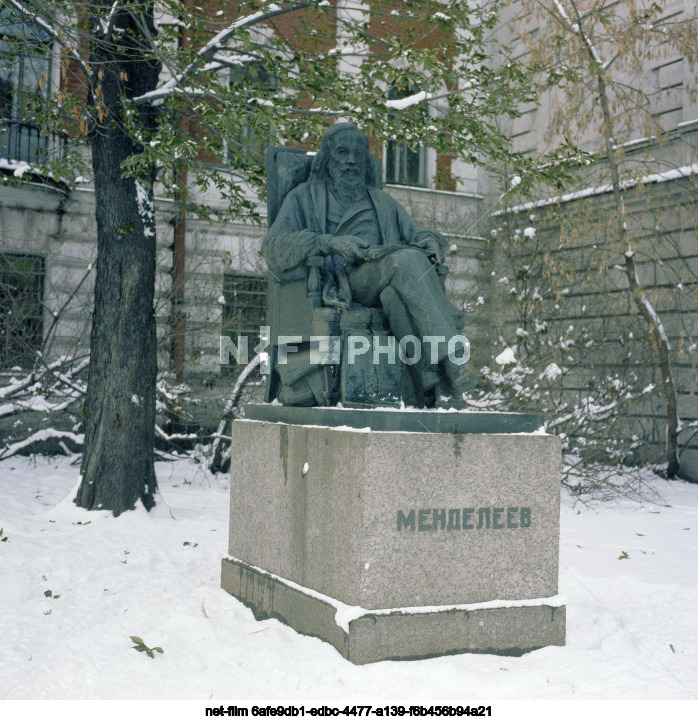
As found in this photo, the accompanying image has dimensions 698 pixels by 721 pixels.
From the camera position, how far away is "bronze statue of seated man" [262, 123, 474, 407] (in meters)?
4.83

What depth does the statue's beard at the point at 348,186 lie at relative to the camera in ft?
18.3

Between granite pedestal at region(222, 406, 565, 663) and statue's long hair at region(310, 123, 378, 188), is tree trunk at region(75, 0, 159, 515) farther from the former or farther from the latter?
granite pedestal at region(222, 406, 565, 663)

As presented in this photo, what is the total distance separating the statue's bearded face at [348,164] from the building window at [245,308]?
7.72 metres

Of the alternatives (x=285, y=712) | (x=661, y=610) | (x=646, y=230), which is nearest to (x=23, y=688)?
(x=285, y=712)

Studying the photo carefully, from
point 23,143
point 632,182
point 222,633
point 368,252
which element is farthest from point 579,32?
point 222,633

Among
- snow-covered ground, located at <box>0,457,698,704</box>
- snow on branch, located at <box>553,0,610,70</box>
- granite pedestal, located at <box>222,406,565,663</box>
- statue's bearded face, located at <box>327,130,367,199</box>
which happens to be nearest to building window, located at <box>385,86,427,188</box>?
snow on branch, located at <box>553,0,610,70</box>

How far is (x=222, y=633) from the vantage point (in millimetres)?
4570

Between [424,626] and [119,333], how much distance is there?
5.20 meters

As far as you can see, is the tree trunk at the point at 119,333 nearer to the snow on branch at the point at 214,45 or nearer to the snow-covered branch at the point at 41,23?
the snow on branch at the point at 214,45

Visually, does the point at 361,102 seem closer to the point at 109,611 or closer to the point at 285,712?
the point at 109,611

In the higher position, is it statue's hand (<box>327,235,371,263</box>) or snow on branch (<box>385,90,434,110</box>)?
snow on branch (<box>385,90,434,110</box>)

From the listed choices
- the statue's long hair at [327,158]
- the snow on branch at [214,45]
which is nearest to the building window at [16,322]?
the snow on branch at [214,45]

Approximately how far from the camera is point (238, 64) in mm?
8438

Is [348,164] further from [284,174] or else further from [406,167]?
[406,167]
